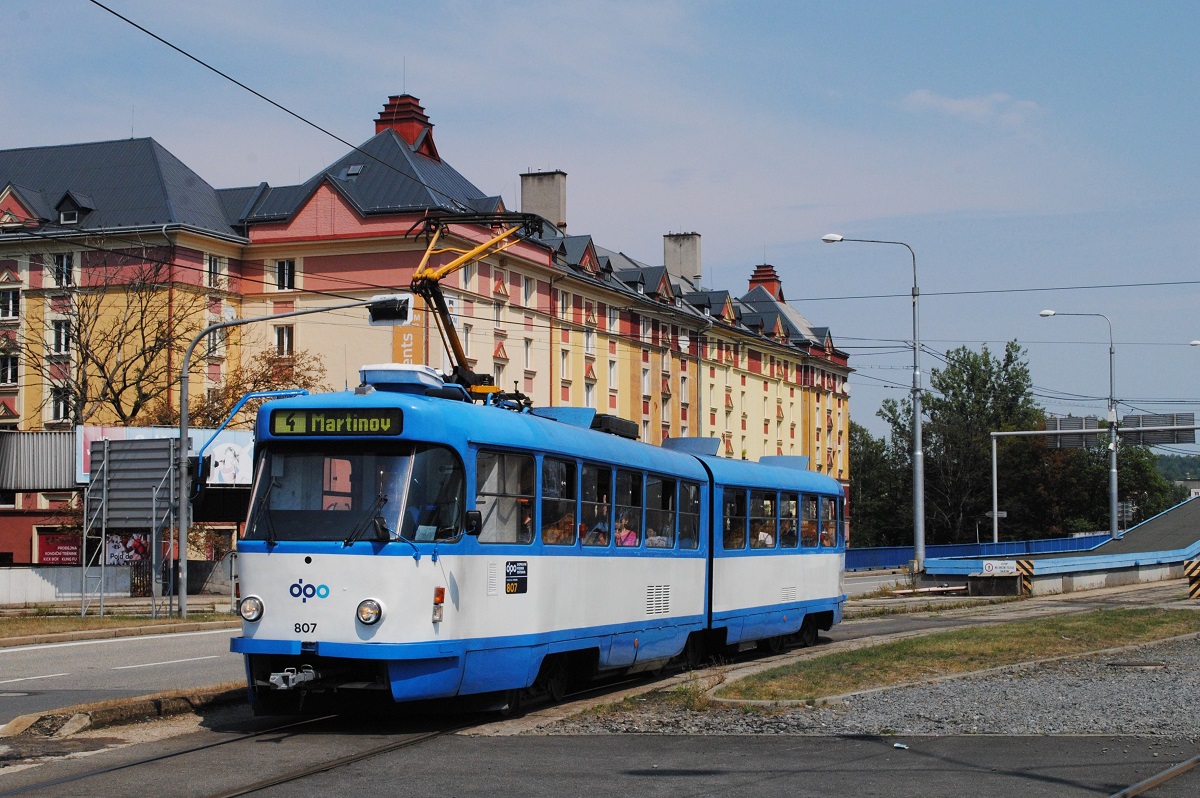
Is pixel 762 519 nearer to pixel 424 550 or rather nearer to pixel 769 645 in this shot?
pixel 769 645

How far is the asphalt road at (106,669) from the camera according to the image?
49.4 feet

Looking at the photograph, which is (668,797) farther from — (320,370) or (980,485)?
(980,485)

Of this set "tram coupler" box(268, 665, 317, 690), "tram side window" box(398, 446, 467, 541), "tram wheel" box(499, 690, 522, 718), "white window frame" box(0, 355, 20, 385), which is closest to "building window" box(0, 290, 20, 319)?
"white window frame" box(0, 355, 20, 385)

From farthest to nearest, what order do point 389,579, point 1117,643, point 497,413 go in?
point 1117,643 → point 497,413 → point 389,579

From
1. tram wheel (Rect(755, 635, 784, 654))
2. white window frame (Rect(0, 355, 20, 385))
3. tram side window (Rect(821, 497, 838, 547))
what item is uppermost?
white window frame (Rect(0, 355, 20, 385))

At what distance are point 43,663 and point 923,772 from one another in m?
13.8

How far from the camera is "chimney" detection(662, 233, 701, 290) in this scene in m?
92.8

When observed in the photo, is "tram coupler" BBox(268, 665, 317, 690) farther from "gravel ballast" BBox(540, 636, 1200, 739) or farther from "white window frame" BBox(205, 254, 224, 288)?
"white window frame" BBox(205, 254, 224, 288)

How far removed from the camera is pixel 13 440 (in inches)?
1628

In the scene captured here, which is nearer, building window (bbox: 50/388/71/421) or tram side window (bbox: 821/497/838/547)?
tram side window (bbox: 821/497/838/547)

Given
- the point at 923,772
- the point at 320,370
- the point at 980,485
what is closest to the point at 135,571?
the point at 320,370

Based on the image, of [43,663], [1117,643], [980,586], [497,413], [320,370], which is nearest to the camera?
[497,413]

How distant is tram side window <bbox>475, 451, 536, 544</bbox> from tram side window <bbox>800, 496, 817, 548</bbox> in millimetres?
9617

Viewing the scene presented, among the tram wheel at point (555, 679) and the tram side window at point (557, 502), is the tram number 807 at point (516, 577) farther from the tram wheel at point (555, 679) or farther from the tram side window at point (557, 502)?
the tram wheel at point (555, 679)
